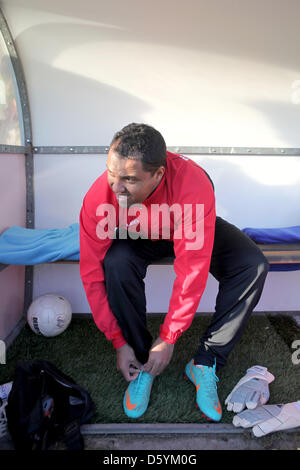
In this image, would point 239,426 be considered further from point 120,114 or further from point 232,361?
point 120,114

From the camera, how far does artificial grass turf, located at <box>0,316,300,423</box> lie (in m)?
1.54

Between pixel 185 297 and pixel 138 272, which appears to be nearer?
pixel 185 297

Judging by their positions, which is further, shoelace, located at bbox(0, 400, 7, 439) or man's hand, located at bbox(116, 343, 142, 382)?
man's hand, located at bbox(116, 343, 142, 382)

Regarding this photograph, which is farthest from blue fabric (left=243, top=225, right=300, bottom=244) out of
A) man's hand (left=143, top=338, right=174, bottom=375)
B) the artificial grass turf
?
man's hand (left=143, top=338, right=174, bottom=375)

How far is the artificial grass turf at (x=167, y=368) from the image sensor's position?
5.07 feet

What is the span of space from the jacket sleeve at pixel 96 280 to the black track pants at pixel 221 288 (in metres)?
0.03

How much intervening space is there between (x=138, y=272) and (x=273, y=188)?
4.32 ft

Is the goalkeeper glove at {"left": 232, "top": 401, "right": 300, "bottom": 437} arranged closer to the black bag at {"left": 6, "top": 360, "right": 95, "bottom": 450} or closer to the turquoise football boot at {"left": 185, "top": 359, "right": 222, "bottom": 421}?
the turquoise football boot at {"left": 185, "top": 359, "right": 222, "bottom": 421}

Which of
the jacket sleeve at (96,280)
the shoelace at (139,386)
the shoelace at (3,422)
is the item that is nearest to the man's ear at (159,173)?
the jacket sleeve at (96,280)

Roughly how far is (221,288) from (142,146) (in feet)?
2.72

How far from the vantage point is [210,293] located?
2.48 m

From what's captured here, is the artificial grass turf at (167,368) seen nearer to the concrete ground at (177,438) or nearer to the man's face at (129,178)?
the concrete ground at (177,438)

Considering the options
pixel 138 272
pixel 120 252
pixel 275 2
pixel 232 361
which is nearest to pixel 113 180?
pixel 120 252

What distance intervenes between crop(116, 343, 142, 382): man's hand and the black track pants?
5cm
